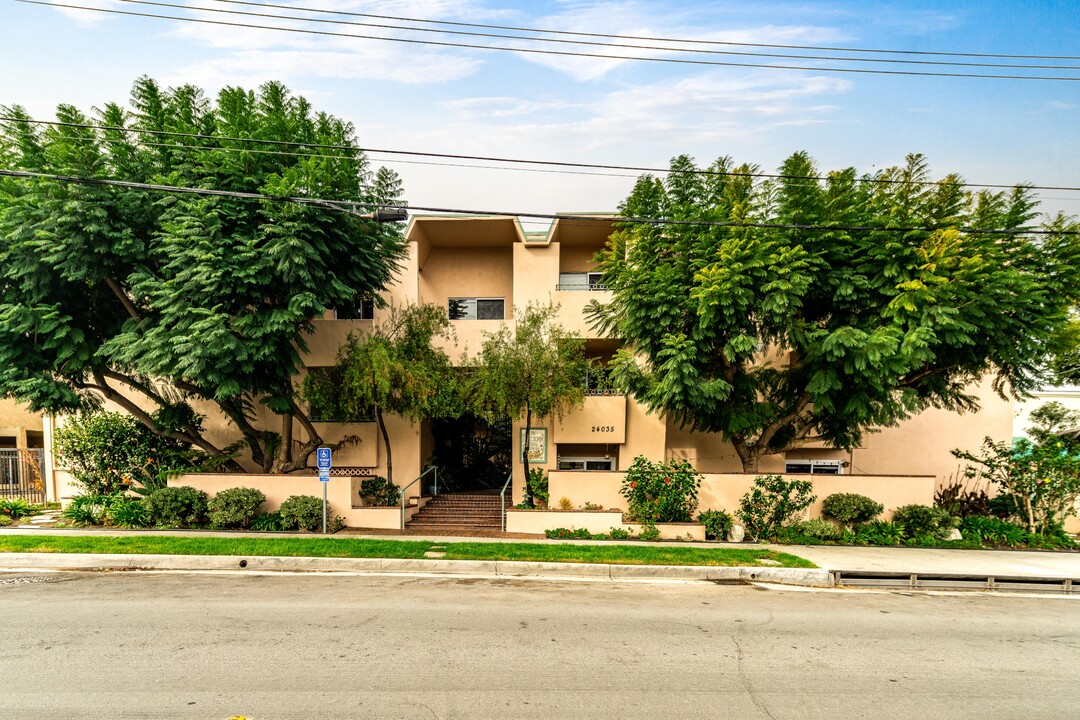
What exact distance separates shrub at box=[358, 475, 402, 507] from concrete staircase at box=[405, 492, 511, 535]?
0.80 m

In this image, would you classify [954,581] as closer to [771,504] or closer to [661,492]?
[771,504]

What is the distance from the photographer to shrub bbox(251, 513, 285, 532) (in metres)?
12.4

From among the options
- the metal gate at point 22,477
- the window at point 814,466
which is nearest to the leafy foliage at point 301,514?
the metal gate at point 22,477

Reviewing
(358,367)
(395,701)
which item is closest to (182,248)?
(358,367)

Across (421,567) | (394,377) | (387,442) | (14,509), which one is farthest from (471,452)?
(14,509)

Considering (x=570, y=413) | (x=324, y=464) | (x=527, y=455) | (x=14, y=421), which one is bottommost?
(x=14, y=421)

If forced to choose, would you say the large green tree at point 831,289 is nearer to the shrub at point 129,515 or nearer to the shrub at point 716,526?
the shrub at point 716,526

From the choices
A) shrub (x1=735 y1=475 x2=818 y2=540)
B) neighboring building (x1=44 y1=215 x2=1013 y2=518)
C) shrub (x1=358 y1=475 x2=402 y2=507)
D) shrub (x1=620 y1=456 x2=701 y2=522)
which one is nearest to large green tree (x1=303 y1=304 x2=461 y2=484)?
neighboring building (x1=44 y1=215 x2=1013 y2=518)

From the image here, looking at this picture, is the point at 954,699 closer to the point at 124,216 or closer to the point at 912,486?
the point at 912,486

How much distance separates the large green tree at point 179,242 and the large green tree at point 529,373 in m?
3.89

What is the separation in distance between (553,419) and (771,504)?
19.8ft

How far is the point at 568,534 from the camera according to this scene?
12.5 m

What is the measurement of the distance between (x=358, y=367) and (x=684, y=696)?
10216 mm

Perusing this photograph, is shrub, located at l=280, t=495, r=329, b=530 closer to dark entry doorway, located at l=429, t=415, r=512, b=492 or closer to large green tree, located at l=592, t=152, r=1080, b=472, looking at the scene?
dark entry doorway, located at l=429, t=415, r=512, b=492
